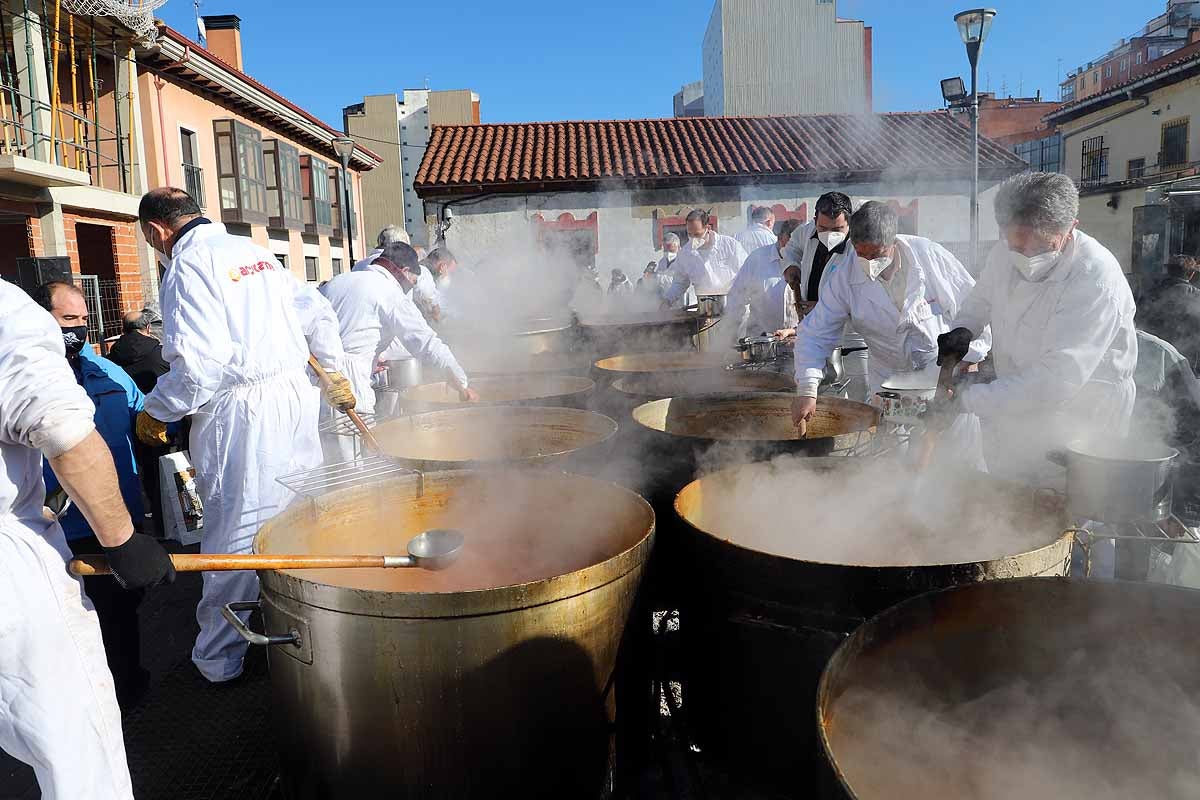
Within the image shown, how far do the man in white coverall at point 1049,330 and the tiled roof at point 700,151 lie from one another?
46.2ft

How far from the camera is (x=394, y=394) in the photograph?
6156mm

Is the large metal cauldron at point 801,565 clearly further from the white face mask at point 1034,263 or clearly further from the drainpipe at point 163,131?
the drainpipe at point 163,131

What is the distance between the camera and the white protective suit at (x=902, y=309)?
13.3 ft

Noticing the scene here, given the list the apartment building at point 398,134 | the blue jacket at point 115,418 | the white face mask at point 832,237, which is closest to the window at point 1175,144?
the white face mask at point 832,237

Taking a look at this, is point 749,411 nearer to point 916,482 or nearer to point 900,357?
point 900,357

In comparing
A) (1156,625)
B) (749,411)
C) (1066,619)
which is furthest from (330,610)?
(749,411)

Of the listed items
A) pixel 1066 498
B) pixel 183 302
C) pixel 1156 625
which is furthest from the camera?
pixel 183 302

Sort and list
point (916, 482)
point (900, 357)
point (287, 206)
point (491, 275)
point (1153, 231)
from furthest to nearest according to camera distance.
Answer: point (287, 206) < point (1153, 231) < point (491, 275) < point (900, 357) < point (916, 482)

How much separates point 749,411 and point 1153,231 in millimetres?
18741

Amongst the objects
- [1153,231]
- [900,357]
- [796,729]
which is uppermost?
[1153,231]

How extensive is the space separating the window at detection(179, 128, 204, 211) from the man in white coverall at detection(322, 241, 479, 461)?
12816 millimetres

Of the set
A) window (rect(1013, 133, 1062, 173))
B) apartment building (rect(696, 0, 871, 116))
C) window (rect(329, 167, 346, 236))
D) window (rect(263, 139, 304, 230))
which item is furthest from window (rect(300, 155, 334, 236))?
window (rect(1013, 133, 1062, 173))

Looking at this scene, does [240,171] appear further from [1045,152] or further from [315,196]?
[1045,152]

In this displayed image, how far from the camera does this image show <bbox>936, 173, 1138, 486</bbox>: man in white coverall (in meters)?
2.90
